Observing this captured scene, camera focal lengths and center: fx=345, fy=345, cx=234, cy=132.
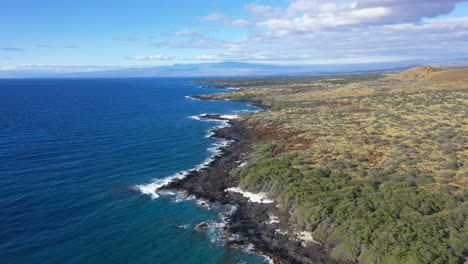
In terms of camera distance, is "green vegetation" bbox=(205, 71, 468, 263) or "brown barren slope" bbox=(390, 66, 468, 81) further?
"brown barren slope" bbox=(390, 66, 468, 81)

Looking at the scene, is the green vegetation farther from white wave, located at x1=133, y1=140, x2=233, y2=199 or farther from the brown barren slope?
the brown barren slope

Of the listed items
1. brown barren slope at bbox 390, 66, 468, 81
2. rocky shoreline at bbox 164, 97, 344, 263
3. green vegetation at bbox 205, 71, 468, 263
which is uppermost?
brown barren slope at bbox 390, 66, 468, 81

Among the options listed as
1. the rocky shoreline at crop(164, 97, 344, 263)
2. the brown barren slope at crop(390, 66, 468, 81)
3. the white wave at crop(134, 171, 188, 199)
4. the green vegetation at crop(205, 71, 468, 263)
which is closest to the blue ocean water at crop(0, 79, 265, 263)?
the white wave at crop(134, 171, 188, 199)

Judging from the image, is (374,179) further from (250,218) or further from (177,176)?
(177,176)

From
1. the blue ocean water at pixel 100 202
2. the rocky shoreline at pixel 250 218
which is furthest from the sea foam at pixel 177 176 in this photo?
the rocky shoreline at pixel 250 218

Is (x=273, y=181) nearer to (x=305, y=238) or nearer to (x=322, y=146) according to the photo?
(x=305, y=238)

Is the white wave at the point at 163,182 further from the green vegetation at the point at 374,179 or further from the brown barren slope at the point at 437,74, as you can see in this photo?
the brown barren slope at the point at 437,74

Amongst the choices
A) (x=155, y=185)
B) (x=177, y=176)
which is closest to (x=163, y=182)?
(x=155, y=185)
